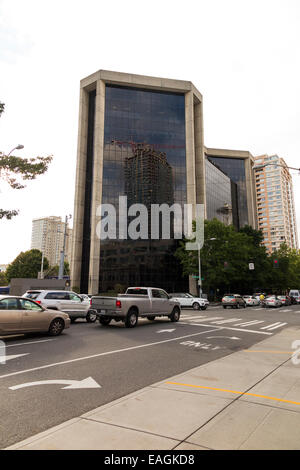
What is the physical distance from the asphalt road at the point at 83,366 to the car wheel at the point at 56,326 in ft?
1.22

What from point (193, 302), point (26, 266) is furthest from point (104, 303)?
point (26, 266)

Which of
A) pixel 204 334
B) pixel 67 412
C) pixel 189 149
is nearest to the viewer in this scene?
pixel 67 412

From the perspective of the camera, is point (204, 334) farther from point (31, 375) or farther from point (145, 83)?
point (145, 83)

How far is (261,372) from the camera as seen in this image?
6383 millimetres

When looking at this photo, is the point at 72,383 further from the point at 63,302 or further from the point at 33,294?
the point at 63,302

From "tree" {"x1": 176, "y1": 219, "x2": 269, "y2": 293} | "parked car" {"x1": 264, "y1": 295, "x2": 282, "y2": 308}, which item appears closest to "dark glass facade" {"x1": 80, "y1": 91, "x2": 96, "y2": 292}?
"tree" {"x1": 176, "y1": 219, "x2": 269, "y2": 293}

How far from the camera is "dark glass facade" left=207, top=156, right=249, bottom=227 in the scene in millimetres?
88000

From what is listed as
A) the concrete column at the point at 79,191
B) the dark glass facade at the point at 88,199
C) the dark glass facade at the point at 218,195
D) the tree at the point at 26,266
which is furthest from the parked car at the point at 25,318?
the tree at the point at 26,266

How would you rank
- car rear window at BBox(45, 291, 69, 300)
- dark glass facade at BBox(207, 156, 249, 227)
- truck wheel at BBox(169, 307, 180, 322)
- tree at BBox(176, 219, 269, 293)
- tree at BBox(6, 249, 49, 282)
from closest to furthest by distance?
car rear window at BBox(45, 291, 69, 300) < truck wheel at BBox(169, 307, 180, 322) < tree at BBox(176, 219, 269, 293) < tree at BBox(6, 249, 49, 282) < dark glass facade at BBox(207, 156, 249, 227)

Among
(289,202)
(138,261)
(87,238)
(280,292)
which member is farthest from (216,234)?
(289,202)

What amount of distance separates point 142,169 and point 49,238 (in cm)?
5652

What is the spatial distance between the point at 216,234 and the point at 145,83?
3236cm

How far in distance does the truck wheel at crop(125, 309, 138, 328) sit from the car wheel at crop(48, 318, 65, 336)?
3199 millimetres

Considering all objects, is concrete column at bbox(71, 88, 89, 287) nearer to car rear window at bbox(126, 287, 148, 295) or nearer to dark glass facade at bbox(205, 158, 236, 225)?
dark glass facade at bbox(205, 158, 236, 225)
